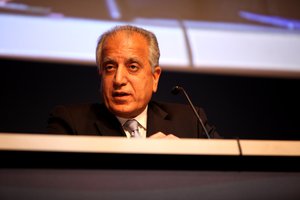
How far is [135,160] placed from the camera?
3.23 feet

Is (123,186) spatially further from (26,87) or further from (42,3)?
(26,87)

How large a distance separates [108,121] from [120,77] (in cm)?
21

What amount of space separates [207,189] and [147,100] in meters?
1.00

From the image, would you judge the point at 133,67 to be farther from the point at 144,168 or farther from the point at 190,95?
the point at 190,95

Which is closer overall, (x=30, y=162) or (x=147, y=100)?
(x=30, y=162)

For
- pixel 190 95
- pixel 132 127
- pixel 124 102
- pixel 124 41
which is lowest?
pixel 132 127

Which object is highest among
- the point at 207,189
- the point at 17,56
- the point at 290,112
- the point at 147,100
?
the point at 17,56

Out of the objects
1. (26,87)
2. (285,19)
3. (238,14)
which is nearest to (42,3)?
(26,87)

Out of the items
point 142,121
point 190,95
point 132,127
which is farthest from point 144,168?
point 190,95

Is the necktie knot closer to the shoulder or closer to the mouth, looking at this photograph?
the mouth

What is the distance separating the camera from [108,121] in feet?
6.14

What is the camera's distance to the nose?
6.05 ft

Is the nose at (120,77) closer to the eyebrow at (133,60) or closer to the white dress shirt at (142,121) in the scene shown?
the eyebrow at (133,60)

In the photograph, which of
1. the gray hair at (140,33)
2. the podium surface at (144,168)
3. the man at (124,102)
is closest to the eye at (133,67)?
the man at (124,102)
